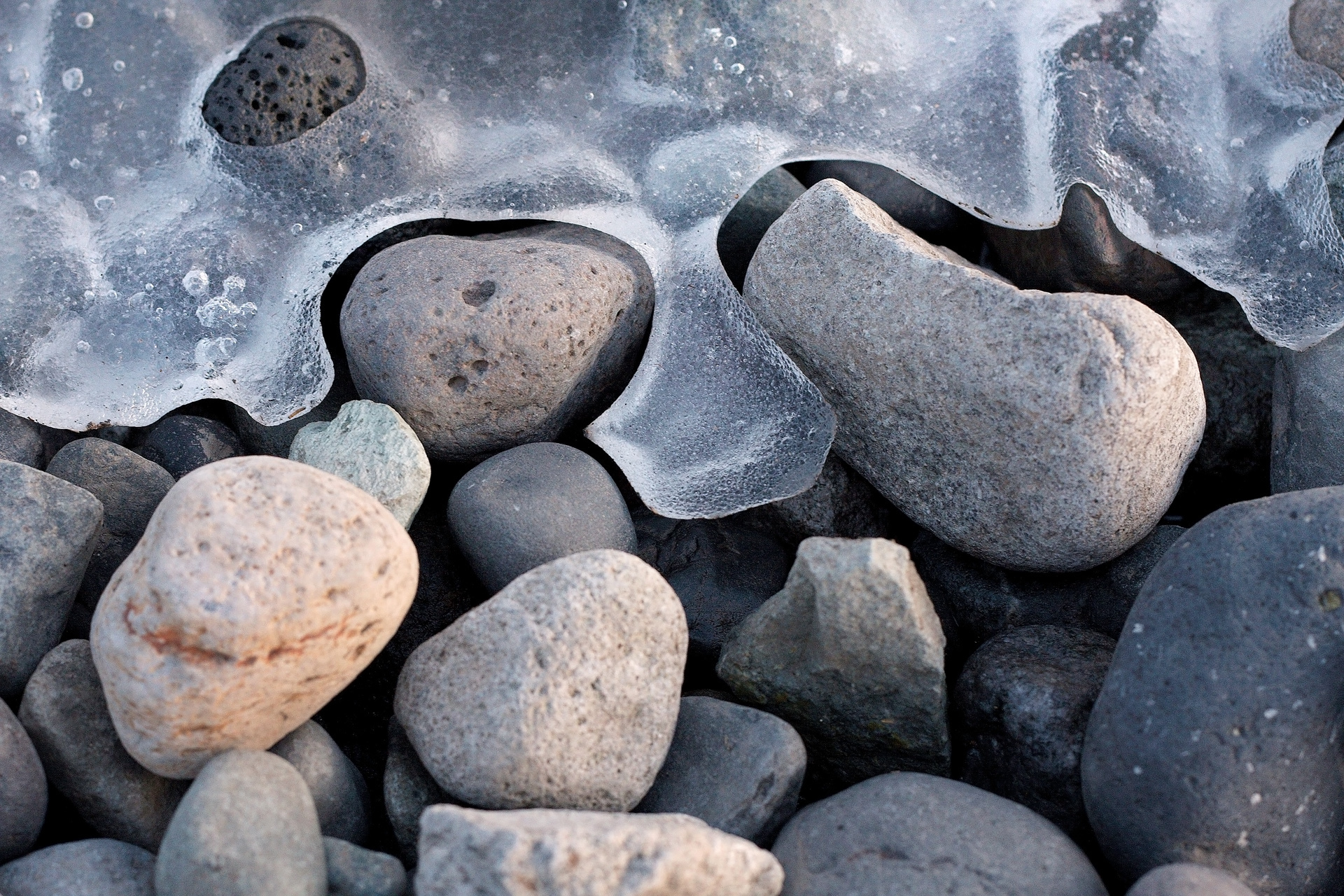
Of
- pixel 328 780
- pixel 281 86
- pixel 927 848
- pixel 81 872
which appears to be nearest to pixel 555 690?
pixel 328 780

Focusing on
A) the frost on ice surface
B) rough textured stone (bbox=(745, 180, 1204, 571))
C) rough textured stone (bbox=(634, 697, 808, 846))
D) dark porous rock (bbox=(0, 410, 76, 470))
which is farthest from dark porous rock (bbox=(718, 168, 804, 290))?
dark porous rock (bbox=(0, 410, 76, 470))

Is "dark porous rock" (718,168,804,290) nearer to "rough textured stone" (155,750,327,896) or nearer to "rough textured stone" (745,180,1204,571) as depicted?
"rough textured stone" (745,180,1204,571)

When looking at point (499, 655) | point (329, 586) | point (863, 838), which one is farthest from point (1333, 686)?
point (329, 586)

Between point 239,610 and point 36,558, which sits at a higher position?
point 239,610

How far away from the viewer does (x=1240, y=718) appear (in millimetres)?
1483

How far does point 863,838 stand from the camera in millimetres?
1501

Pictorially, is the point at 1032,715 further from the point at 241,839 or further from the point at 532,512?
the point at 241,839

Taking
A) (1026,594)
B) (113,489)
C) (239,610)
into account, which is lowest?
(1026,594)

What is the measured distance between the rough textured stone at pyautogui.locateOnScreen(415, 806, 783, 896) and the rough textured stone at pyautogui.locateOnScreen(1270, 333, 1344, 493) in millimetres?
1327

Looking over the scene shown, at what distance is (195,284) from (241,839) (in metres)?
1.21

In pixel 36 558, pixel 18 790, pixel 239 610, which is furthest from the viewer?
pixel 36 558

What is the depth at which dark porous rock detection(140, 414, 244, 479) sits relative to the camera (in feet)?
6.79

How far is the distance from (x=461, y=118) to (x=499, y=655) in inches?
49.7

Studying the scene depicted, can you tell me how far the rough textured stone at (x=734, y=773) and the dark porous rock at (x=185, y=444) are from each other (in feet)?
3.47
